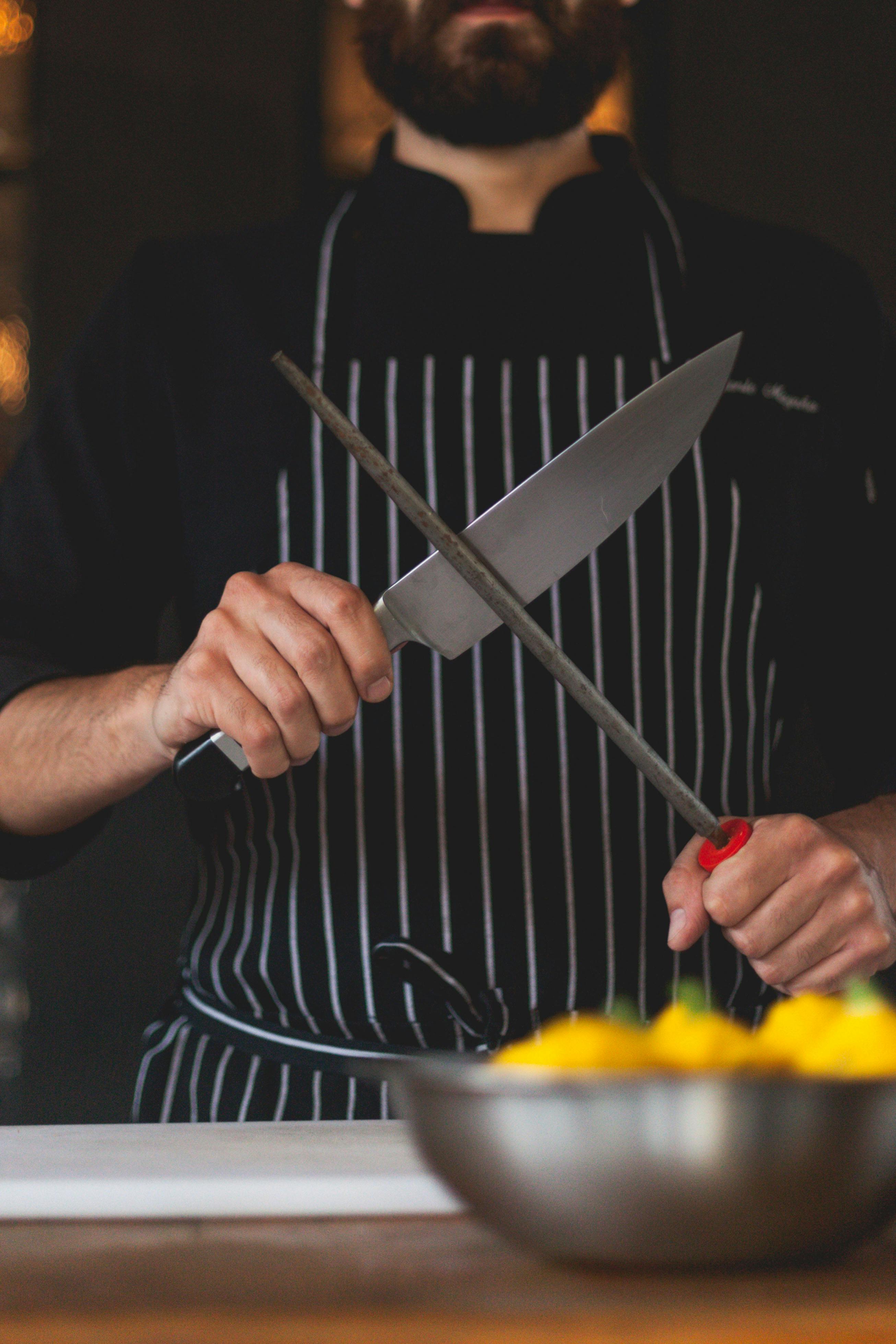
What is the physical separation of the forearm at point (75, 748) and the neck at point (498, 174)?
0.45m

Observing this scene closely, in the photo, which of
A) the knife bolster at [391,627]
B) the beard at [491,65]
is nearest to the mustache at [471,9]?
the beard at [491,65]

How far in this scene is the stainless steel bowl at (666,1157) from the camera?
13.6 inches

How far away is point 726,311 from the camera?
1014mm

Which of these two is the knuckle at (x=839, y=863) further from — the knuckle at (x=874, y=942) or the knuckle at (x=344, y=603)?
the knuckle at (x=344, y=603)

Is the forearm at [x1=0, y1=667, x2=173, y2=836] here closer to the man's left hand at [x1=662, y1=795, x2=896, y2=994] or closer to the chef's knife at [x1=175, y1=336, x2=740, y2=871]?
the chef's knife at [x1=175, y1=336, x2=740, y2=871]

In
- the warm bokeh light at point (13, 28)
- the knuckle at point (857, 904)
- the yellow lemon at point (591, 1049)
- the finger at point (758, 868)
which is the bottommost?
the knuckle at point (857, 904)

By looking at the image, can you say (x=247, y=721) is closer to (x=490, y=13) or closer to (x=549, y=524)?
(x=549, y=524)

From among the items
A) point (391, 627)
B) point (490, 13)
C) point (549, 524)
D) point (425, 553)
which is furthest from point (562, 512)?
point (490, 13)

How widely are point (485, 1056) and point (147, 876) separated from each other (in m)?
0.82

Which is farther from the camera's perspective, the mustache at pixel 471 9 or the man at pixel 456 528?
the mustache at pixel 471 9

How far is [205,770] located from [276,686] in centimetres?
9

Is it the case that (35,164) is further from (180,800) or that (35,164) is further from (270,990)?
(270,990)

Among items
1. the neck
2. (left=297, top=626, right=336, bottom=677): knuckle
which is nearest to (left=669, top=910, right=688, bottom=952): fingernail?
(left=297, top=626, right=336, bottom=677): knuckle

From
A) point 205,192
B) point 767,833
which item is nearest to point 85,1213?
point 767,833
